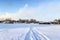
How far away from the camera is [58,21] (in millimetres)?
79375

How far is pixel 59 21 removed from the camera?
7875 centimetres

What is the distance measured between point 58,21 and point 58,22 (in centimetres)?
72

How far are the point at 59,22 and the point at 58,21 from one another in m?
0.90

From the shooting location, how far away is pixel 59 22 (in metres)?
79.1

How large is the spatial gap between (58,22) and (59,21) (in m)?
1.22

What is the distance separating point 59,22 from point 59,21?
716mm

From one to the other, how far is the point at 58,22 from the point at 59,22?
796 millimetres

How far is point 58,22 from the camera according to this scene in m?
79.7
